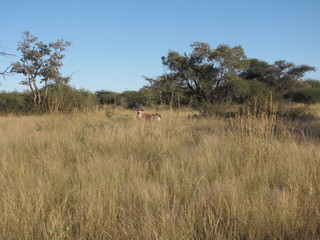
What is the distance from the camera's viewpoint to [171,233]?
1534 millimetres

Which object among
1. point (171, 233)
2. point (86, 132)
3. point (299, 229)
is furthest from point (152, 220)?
point (86, 132)

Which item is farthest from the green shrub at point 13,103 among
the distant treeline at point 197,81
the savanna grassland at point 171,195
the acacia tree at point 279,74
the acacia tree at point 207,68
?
the acacia tree at point 279,74

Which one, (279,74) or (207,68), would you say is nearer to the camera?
(207,68)

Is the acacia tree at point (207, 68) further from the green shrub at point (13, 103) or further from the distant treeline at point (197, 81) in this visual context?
the green shrub at point (13, 103)

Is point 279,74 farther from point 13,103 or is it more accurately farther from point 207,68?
point 13,103

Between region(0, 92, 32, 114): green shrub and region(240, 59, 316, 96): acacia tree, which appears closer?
region(0, 92, 32, 114): green shrub

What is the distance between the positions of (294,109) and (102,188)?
9590 mm

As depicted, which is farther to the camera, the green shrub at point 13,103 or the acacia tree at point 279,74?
the acacia tree at point 279,74

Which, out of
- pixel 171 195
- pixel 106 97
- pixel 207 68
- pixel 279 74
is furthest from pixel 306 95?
pixel 171 195

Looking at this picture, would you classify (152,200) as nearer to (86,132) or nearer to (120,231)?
(120,231)

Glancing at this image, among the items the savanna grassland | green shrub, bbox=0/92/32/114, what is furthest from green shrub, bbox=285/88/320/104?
the savanna grassland

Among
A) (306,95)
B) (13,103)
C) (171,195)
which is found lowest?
(171,195)

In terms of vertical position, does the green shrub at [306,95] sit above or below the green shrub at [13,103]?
above

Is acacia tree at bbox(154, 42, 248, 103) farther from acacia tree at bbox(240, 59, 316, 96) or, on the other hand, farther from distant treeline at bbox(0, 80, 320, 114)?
acacia tree at bbox(240, 59, 316, 96)
